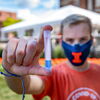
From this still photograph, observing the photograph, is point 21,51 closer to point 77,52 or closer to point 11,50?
point 11,50

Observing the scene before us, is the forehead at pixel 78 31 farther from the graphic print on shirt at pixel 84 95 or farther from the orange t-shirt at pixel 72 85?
the graphic print on shirt at pixel 84 95

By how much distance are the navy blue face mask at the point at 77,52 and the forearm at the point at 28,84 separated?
10.2 inches

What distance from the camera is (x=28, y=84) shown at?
1.12 m

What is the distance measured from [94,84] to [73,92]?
109 mm

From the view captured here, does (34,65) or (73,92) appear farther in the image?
(73,92)

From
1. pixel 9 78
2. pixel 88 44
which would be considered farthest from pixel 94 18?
pixel 9 78

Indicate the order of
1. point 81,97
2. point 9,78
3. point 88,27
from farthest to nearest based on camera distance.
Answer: point 88,27 < point 81,97 < point 9,78

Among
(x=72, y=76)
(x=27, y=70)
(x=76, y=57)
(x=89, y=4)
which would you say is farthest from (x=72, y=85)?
(x=89, y=4)

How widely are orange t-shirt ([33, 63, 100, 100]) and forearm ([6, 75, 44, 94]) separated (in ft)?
0.13

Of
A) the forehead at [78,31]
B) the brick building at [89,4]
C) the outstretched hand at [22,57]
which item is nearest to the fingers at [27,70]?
the outstretched hand at [22,57]

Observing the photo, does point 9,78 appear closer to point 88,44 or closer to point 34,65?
point 34,65

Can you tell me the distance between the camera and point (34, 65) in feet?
2.71

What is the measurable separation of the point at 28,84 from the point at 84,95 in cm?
30

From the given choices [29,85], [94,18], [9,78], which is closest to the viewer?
[9,78]
